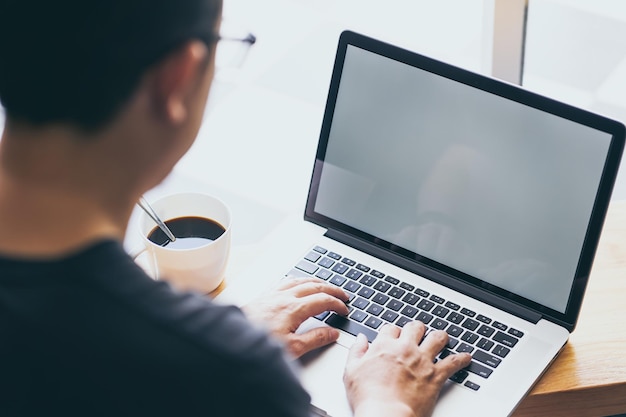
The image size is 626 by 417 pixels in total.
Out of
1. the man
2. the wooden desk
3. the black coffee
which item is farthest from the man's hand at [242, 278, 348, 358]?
the man

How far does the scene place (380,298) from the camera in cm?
108

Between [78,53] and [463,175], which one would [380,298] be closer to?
[463,175]

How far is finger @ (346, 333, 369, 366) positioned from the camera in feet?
3.25

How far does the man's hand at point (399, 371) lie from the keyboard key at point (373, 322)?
1.0 inches

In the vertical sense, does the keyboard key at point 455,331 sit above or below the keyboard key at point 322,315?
above

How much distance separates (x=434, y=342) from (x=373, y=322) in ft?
0.28

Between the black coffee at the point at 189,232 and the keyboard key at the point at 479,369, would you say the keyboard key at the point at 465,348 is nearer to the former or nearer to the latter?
the keyboard key at the point at 479,369

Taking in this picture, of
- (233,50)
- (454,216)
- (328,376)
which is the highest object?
(233,50)

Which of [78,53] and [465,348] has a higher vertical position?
[78,53]

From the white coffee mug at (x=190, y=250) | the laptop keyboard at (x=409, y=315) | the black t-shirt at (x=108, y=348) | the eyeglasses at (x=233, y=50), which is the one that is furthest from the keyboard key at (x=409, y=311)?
the black t-shirt at (x=108, y=348)

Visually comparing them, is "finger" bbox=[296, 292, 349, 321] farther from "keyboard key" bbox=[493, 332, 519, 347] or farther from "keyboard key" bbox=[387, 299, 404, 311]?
"keyboard key" bbox=[493, 332, 519, 347]

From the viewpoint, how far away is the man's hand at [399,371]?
3.02 feet

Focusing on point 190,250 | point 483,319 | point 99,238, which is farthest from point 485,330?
point 99,238

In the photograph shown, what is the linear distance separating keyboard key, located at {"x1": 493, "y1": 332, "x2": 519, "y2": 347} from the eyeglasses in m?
0.44
